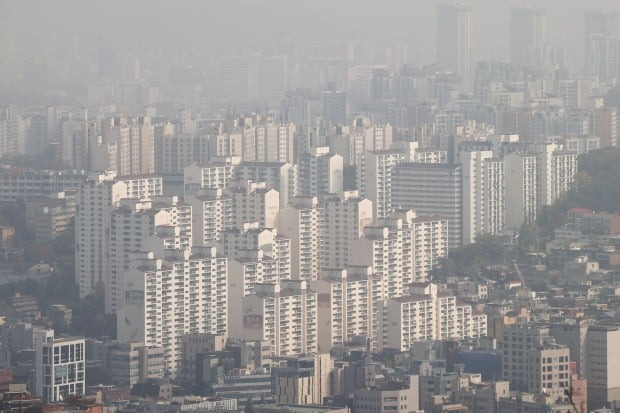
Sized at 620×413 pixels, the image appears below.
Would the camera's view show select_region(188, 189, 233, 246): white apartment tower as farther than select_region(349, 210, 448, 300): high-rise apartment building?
Yes

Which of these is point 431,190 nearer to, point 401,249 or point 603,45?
point 401,249

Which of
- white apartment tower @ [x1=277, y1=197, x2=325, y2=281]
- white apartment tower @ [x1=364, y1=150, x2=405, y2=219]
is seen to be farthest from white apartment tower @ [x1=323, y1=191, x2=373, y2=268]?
white apartment tower @ [x1=364, y1=150, x2=405, y2=219]

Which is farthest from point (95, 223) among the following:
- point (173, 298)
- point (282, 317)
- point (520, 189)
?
point (520, 189)

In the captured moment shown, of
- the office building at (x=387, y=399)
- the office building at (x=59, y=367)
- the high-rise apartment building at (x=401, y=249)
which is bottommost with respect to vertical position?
the office building at (x=387, y=399)

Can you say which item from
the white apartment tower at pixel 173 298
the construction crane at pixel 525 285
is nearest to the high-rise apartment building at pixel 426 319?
the construction crane at pixel 525 285

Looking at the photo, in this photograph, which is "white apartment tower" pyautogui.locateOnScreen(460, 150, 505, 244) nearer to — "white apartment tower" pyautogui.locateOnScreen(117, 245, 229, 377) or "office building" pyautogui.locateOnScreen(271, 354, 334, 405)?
"white apartment tower" pyautogui.locateOnScreen(117, 245, 229, 377)

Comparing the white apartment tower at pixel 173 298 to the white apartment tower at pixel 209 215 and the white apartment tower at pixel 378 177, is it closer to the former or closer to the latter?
the white apartment tower at pixel 209 215
